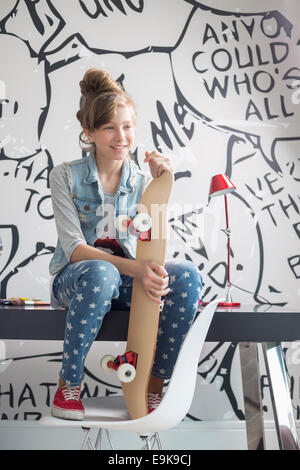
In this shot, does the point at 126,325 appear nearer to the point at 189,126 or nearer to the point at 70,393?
the point at 70,393

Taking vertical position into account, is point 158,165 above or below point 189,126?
below

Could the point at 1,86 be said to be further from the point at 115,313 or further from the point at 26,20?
the point at 115,313

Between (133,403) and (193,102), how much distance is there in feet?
4.75

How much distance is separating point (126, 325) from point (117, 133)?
19.9 inches

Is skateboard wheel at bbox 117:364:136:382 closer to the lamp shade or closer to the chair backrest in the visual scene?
the chair backrest

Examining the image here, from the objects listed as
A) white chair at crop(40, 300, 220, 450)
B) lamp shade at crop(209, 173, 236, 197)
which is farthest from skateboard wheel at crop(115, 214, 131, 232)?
lamp shade at crop(209, 173, 236, 197)

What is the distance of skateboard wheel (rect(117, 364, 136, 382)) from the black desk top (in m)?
0.15

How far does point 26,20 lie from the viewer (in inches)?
89.4

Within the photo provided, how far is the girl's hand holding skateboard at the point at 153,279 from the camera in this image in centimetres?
120

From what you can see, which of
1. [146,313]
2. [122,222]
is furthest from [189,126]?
[146,313]

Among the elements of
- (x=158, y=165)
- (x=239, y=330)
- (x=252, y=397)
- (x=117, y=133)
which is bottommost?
(x=252, y=397)

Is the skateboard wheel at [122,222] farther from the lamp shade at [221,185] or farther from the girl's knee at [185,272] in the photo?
the lamp shade at [221,185]

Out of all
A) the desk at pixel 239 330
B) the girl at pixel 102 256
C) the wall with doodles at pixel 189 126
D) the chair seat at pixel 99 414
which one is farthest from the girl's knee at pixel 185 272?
the wall with doodles at pixel 189 126

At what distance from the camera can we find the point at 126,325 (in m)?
1.32
